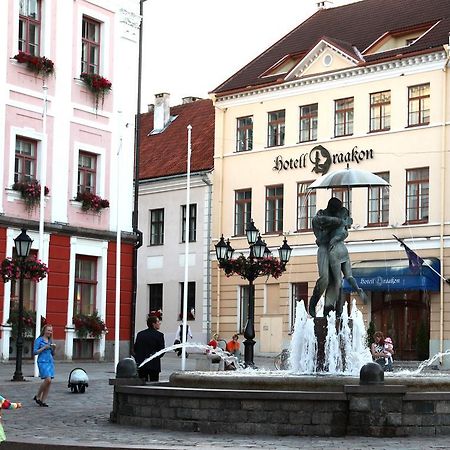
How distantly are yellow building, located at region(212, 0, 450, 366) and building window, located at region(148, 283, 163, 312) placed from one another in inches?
141

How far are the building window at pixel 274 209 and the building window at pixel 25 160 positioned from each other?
53.2 ft

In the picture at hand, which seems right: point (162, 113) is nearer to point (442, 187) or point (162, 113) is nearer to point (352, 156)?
point (352, 156)

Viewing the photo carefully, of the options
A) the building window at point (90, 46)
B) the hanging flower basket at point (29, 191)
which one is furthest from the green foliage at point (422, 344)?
the hanging flower basket at point (29, 191)

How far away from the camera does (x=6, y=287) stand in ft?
112

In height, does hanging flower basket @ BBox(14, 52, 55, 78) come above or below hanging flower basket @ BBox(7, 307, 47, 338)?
above

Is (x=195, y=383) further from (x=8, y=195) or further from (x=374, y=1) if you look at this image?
(x=374, y=1)

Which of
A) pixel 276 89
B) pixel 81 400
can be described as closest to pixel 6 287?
pixel 81 400

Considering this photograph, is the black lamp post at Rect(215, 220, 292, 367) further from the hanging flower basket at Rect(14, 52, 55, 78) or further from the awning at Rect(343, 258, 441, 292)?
the awning at Rect(343, 258, 441, 292)

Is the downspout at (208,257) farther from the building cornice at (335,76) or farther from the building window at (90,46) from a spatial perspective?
the building window at (90,46)

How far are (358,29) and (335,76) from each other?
3.81m

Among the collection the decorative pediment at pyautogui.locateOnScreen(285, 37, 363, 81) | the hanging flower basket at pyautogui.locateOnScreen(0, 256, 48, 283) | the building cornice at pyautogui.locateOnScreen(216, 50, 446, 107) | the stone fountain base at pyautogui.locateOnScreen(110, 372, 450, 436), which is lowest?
the stone fountain base at pyautogui.locateOnScreen(110, 372, 450, 436)

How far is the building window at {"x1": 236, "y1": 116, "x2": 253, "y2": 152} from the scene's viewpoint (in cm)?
5159

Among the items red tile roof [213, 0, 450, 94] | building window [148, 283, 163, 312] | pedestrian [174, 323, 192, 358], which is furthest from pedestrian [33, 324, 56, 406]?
building window [148, 283, 163, 312]

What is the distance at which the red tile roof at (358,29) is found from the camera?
4588 cm
